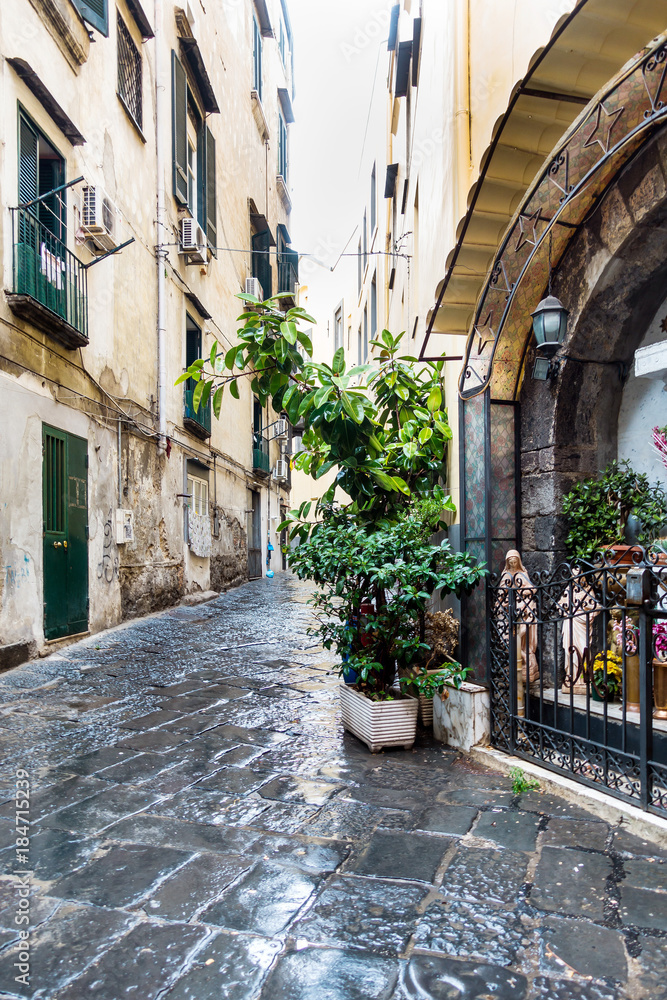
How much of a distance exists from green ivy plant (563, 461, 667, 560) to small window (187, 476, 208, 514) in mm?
8461

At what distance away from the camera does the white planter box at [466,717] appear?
14.2ft

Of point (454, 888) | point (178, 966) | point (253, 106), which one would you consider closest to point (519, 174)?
point (454, 888)

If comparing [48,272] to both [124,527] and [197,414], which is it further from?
[197,414]

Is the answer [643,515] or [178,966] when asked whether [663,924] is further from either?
[643,515]

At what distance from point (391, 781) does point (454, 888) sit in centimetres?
123

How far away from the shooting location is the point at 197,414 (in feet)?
41.8

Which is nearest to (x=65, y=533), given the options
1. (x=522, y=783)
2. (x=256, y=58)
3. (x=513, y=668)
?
(x=513, y=668)

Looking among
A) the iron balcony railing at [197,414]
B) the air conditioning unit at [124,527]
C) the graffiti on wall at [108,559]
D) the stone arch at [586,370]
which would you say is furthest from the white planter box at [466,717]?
the iron balcony railing at [197,414]

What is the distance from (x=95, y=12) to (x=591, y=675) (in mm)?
8324

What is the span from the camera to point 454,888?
262cm

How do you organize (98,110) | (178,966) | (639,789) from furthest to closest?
(98,110) → (639,789) → (178,966)

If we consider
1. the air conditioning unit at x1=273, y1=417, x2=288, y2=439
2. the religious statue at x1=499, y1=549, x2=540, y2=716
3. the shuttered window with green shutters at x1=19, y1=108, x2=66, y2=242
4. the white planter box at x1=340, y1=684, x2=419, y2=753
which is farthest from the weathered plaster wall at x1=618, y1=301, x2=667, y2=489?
the air conditioning unit at x1=273, y1=417, x2=288, y2=439

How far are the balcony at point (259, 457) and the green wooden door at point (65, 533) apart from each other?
12389mm

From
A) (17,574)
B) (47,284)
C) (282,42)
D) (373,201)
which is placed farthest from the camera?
(282,42)
